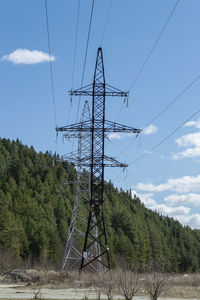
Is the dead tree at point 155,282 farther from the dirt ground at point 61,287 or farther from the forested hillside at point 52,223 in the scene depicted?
the forested hillside at point 52,223

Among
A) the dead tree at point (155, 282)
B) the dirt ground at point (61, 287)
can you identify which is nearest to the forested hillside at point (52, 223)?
the dirt ground at point (61, 287)

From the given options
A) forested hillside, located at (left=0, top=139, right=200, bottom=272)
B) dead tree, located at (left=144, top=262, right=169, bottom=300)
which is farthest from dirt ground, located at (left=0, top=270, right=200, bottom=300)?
forested hillside, located at (left=0, top=139, right=200, bottom=272)

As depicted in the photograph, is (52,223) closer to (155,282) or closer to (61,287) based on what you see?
(61,287)

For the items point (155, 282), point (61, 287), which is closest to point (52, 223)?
point (61, 287)

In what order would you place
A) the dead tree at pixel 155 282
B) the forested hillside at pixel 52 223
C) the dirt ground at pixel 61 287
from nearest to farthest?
the dead tree at pixel 155 282 < the dirt ground at pixel 61 287 < the forested hillside at pixel 52 223

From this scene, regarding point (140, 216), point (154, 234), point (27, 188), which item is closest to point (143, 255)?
point (154, 234)

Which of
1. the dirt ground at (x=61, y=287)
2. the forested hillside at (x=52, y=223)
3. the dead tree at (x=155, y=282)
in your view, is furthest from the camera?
the forested hillside at (x=52, y=223)

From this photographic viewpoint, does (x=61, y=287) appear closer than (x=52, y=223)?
Yes

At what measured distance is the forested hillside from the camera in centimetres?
7656

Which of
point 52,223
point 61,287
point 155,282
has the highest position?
point 52,223

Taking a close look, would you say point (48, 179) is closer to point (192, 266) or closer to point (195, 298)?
point (192, 266)

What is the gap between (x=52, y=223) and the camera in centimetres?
9369

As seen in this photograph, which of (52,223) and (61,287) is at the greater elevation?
(52,223)

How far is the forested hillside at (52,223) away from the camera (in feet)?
251
